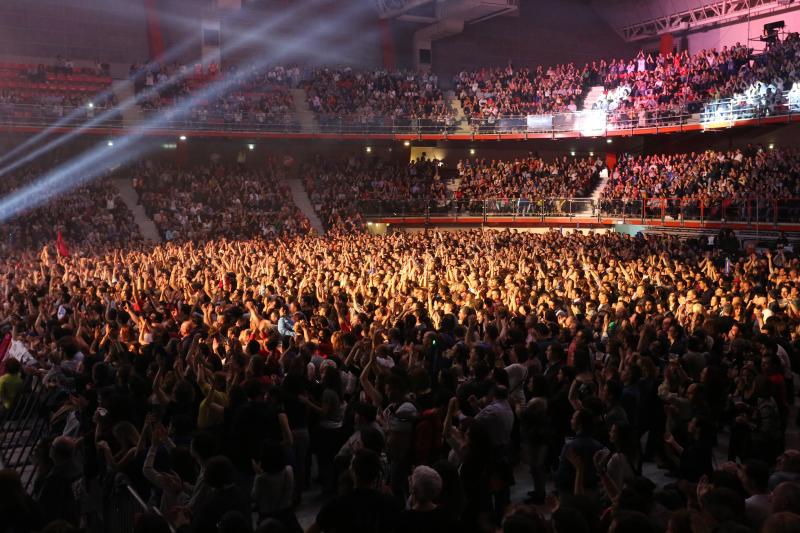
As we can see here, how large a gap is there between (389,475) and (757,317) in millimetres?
6119

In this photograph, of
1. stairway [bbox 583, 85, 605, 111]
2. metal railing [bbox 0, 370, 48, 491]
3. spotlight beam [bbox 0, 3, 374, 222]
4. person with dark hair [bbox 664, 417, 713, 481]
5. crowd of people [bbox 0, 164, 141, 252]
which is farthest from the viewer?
stairway [bbox 583, 85, 605, 111]

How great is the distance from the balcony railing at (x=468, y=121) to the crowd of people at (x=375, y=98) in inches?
3.5

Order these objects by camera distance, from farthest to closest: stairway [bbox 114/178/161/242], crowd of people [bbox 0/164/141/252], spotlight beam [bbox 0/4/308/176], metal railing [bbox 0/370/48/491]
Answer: spotlight beam [bbox 0/4/308/176]
stairway [bbox 114/178/161/242]
crowd of people [bbox 0/164/141/252]
metal railing [bbox 0/370/48/491]

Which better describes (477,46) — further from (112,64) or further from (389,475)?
(389,475)

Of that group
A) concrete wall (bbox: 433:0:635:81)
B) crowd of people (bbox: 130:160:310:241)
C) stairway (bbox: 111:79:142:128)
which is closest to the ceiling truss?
concrete wall (bbox: 433:0:635:81)

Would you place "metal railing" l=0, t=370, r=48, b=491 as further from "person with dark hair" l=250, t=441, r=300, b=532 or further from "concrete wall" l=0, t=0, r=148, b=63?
"concrete wall" l=0, t=0, r=148, b=63

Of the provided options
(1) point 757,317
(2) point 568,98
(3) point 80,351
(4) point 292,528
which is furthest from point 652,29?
(4) point 292,528

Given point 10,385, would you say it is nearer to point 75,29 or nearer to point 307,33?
point 75,29

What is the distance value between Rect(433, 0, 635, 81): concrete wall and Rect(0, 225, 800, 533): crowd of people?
28.5 m

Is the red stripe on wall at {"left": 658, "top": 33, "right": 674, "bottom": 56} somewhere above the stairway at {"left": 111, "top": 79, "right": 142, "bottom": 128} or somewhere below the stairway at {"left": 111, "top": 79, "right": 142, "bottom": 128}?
above

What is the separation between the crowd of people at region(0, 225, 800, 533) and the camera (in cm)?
407

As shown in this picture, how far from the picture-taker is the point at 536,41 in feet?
131

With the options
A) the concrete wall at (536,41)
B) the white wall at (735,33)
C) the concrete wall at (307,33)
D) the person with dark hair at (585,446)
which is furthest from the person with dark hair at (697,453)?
the concrete wall at (536,41)

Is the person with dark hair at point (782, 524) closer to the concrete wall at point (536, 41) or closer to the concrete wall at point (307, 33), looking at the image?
the concrete wall at point (307, 33)
